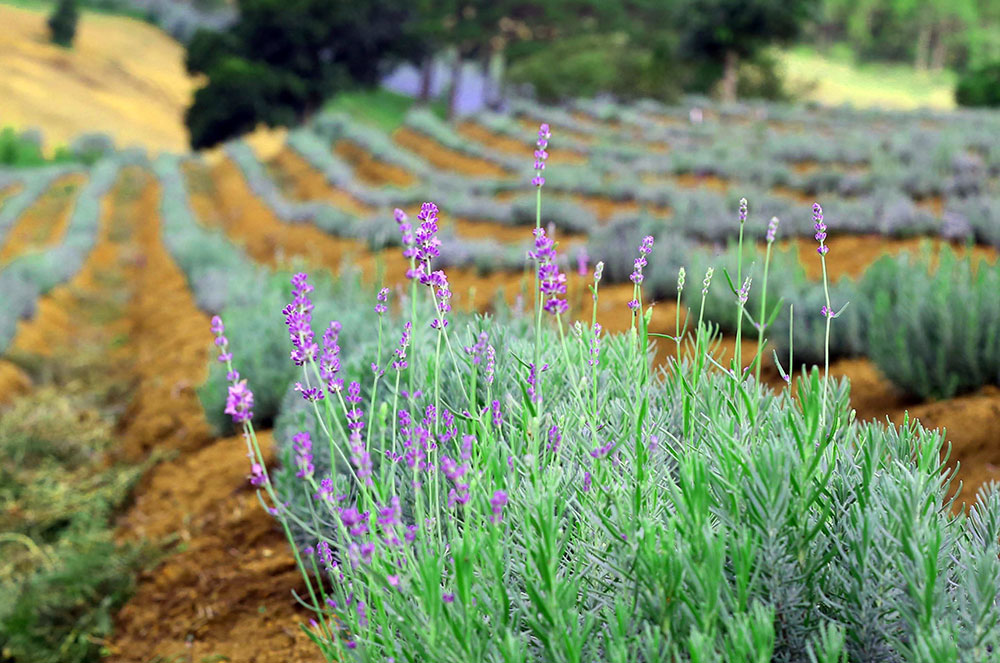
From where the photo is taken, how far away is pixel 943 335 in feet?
13.1

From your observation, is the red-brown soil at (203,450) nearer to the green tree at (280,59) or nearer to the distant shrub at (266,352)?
the distant shrub at (266,352)

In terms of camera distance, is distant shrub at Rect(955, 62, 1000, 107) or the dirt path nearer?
the dirt path

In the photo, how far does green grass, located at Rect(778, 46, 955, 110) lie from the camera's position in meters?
49.4

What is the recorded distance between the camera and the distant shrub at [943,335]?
3.97 meters

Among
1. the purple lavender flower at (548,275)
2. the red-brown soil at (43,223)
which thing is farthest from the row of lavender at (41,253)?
the purple lavender flower at (548,275)

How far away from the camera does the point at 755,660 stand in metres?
1.23

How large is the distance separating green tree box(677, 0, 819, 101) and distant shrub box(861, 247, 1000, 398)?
2451 centimetres

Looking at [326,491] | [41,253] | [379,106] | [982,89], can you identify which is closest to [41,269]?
[41,253]

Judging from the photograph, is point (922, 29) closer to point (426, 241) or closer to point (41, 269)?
point (41, 269)

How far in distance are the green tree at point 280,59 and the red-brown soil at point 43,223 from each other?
1219cm

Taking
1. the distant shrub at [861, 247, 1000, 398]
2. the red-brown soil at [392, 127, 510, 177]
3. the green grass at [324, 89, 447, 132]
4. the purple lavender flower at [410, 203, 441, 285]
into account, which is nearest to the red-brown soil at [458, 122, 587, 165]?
the red-brown soil at [392, 127, 510, 177]

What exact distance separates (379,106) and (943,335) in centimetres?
4756

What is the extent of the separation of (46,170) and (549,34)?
23.3 meters

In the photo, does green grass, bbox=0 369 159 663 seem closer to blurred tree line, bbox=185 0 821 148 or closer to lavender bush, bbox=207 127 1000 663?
lavender bush, bbox=207 127 1000 663
